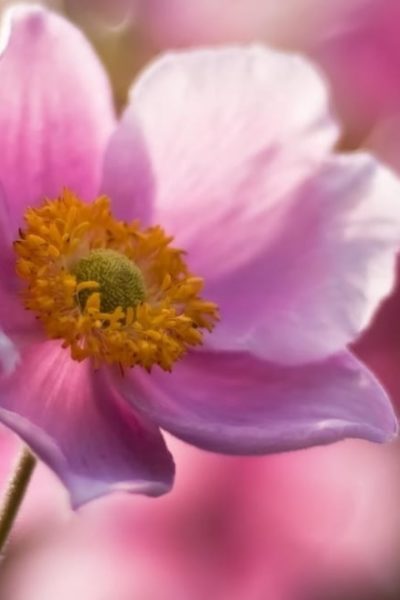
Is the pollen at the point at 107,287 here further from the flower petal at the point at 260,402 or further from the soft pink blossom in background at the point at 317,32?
the soft pink blossom in background at the point at 317,32

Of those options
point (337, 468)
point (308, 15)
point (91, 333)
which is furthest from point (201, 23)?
point (91, 333)

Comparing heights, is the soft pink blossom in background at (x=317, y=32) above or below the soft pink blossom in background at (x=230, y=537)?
above

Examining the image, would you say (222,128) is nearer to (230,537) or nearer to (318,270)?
(318,270)

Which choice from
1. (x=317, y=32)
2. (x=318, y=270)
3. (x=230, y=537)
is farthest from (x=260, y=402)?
(x=317, y=32)

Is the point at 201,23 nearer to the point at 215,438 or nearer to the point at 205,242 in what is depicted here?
the point at 205,242

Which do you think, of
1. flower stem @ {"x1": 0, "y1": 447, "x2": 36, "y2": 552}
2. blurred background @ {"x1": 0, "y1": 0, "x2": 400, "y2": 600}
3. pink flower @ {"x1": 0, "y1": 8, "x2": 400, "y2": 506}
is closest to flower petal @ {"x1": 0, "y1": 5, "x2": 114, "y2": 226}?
pink flower @ {"x1": 0, "y1": 8, "x2": 400, "y2": 506}

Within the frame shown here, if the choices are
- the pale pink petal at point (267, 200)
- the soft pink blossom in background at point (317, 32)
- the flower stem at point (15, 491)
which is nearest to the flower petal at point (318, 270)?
the pale pink petal at point (267, 200)
